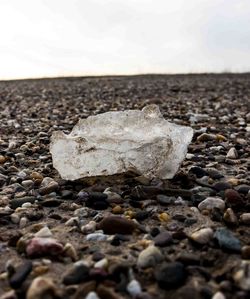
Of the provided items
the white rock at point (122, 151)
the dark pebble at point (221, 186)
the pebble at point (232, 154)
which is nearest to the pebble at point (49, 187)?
the white rock at point (122, 151)

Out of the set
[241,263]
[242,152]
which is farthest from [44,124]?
[241,263]

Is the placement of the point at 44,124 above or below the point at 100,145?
below

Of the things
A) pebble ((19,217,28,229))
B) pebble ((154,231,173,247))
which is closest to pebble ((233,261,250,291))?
pebble ((154,231,173,247))

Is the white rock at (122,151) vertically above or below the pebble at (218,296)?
above

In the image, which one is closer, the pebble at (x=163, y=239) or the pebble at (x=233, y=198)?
the pebble at (x=163, y=239)

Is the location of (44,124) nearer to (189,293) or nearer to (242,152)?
(242,152)

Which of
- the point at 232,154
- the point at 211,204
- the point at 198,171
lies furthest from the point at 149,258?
the point at 232,154

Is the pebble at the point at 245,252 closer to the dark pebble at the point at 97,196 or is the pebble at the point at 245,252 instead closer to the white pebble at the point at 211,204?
the white pebble at the point at 211,204
